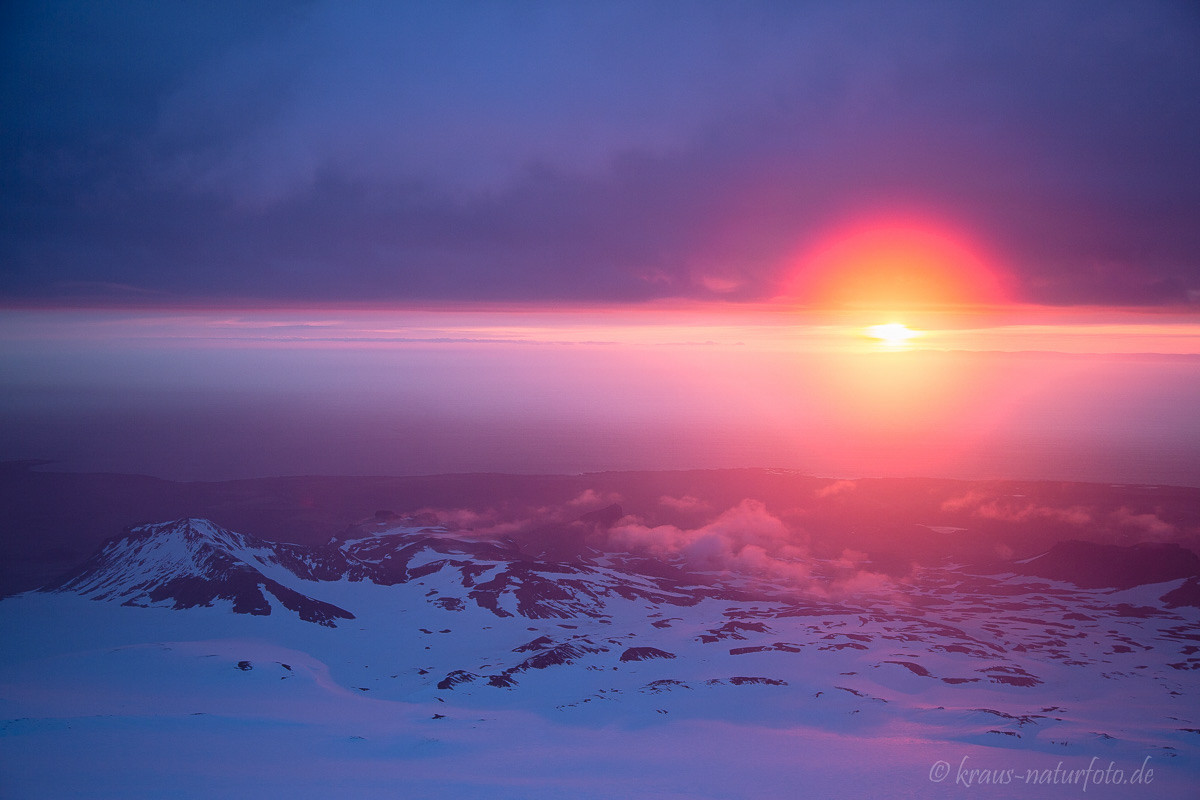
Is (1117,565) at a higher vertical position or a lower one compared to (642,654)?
higher

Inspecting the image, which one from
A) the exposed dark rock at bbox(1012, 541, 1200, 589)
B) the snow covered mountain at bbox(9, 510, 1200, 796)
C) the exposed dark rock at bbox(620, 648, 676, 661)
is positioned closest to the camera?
the snow covered mountain at bbox(9, 510, 1200, 796)

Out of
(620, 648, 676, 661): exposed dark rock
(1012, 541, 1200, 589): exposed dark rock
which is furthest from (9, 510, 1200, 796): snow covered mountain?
(1012, 541, 1200, 589): exposed dark rock

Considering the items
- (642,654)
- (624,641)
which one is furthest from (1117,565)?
(642,654)

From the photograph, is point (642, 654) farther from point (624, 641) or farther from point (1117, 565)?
point (1117, 565)

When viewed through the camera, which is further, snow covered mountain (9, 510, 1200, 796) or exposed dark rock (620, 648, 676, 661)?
exposed dark rock (620, 648, 676, 661)

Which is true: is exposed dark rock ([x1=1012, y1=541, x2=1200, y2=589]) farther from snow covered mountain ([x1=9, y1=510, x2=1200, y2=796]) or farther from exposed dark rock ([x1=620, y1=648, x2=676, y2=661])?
exposed dark rock ([x1=620, y1=648, x2=676, y2=661])

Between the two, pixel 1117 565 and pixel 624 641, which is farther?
pixel 1117 565

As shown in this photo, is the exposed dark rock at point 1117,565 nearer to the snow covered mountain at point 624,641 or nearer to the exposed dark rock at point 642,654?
the snow covered mountain at point 624,641

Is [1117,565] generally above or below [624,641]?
above

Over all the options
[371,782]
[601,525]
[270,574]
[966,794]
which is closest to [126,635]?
[270,574]

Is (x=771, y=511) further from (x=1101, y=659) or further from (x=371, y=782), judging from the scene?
(x=371, y=782)

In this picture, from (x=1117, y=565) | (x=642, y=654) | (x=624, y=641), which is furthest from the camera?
(x=1117, y=565)

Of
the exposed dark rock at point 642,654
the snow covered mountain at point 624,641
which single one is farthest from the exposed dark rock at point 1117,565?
Result: the exposed dark rock at point 642,654

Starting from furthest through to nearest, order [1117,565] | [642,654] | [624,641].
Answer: [1117,565] → [624,641] → [642,654]
